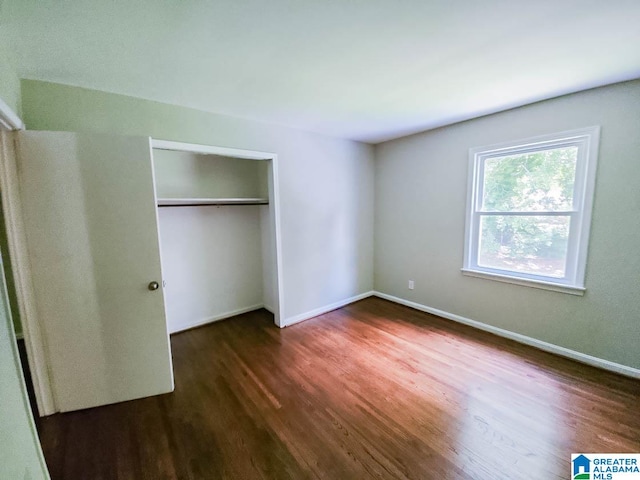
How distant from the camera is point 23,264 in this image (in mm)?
1694

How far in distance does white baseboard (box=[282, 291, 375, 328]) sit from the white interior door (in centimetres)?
148

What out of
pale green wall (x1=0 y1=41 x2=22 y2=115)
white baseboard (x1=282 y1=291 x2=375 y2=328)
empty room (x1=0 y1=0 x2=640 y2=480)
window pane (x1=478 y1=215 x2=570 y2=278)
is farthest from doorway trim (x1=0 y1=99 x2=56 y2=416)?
window pane (x1=478 y1=215 x2=570 y2=278)

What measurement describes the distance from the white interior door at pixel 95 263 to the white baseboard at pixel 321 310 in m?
1.48

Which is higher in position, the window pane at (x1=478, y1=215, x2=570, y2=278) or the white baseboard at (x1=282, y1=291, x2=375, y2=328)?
the window pane at (x1=478, y1=215, x2=570, y2=278)

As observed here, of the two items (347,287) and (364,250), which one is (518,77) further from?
(347,287)

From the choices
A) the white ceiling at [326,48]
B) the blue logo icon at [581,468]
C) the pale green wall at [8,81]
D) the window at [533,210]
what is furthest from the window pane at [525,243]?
the pale green wall at [8,81]

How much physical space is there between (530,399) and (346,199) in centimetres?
288

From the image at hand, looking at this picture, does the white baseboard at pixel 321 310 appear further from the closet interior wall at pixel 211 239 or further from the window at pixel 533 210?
the window at pixel 533 210

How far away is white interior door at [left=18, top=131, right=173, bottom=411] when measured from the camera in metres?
1.72

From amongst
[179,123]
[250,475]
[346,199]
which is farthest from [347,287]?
[179,123]

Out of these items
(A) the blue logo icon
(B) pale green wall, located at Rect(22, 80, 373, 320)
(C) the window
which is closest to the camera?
(A) the blue logo icon

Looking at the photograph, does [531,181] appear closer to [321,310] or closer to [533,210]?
[533,210]

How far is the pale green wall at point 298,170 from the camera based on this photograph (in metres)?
1.96

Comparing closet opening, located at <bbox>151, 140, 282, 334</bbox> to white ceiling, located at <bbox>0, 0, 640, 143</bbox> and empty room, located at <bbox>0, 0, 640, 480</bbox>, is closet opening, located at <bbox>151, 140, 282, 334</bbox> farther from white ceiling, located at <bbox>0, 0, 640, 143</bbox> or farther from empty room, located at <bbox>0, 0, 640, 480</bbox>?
white ceiling, located at <bbox>0, 0, 640, 143</bbox>
